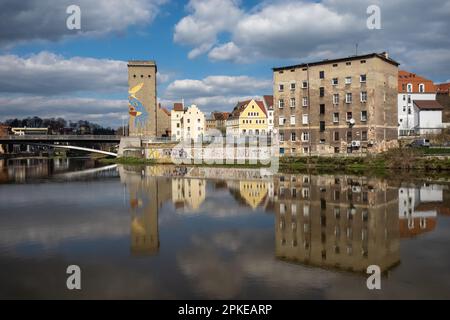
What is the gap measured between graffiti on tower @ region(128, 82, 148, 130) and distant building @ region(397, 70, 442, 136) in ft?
179

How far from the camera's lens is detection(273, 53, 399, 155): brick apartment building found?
4619 cm

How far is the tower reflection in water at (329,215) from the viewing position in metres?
11.7

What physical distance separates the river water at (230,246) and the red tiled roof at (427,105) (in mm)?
44698

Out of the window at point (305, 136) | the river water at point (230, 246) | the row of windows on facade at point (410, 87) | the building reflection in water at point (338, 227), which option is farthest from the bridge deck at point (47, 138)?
the building reflection in water at point (338, 227)

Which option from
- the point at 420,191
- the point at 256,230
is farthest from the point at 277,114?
the point at 256,230

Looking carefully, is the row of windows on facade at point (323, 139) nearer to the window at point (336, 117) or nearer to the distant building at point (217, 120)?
the window at point (336, 117)

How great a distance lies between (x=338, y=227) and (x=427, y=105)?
56487 mm

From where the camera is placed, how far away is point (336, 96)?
159 feet

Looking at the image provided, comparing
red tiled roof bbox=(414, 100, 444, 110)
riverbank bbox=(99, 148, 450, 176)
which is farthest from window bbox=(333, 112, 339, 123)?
red tiled roof bbox=(414, 100, 444, 110)

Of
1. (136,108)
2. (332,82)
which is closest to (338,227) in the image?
(332,82)

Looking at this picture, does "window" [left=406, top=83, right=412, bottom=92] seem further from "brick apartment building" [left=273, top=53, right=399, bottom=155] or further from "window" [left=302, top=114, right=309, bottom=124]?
"window" [left=302, top=114, right=309, bottom=124]

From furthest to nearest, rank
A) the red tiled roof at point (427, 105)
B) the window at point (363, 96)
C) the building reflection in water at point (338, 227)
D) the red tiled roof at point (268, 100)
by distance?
1. the red tiled roof at point (268, 100)
2. the red tiled roof at point (427, 105)
3. the window at point (363, 96)
4. the building reflection in water at point (338, 227)

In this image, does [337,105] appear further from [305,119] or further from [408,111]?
[408,111]
